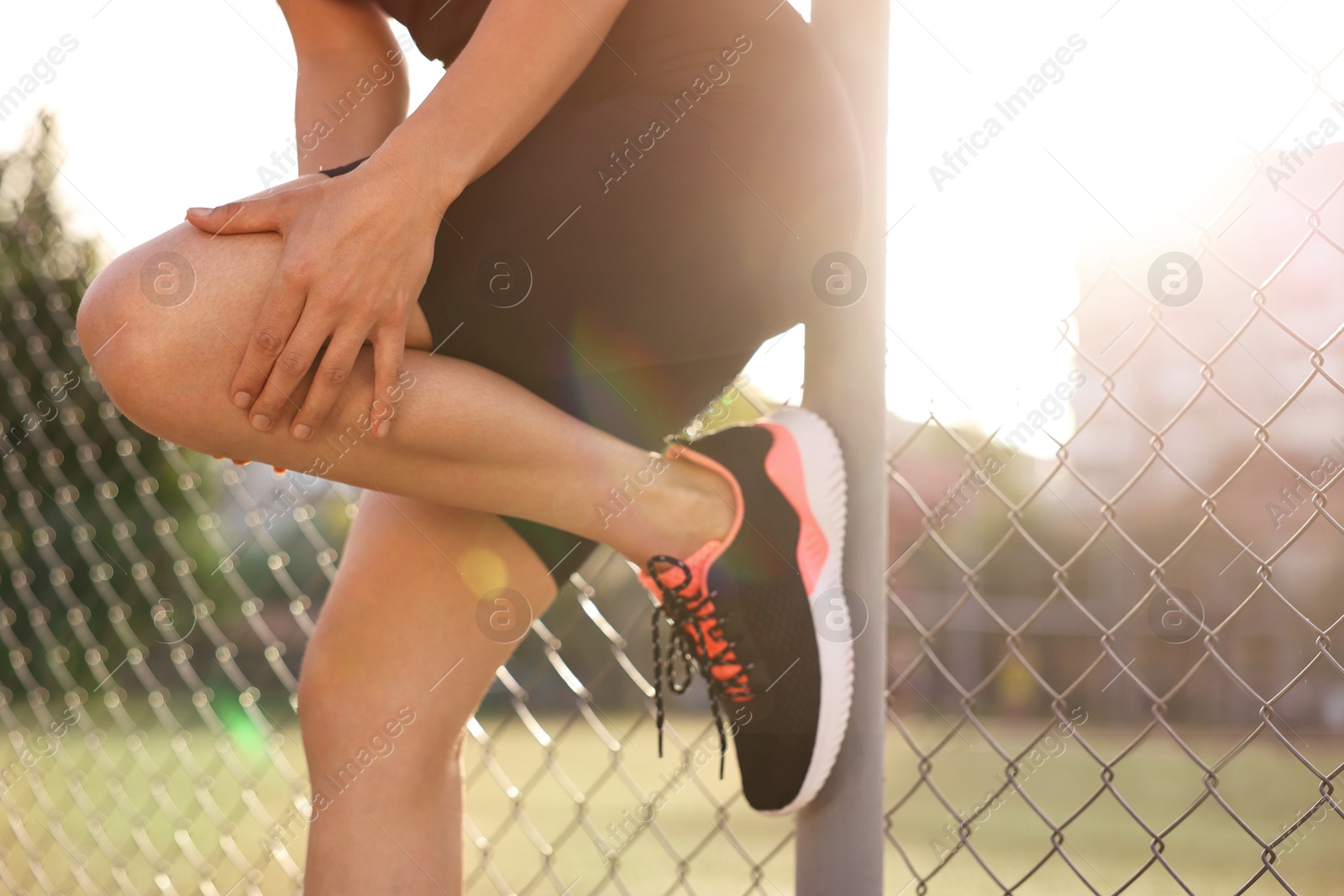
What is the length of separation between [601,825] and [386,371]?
3945 mm

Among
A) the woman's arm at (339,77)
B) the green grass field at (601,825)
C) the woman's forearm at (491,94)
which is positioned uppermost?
the woman's forearm at (491,94)

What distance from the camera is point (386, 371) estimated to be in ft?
2.56

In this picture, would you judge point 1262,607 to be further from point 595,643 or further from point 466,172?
point 466,172

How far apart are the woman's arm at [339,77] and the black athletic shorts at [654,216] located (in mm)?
398

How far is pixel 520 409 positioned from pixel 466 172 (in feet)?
0.72

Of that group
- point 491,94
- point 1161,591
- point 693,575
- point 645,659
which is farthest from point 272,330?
point 645,659

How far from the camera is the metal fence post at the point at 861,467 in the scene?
3.56 ft

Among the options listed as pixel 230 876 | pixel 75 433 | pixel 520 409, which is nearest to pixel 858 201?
pixel 520 409

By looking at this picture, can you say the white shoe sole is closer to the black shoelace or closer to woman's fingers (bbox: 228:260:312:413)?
the black shoelace

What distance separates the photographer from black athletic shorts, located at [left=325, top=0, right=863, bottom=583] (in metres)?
0.86

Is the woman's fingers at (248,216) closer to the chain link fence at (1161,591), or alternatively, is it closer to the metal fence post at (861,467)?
the metal fence post at (861,467)

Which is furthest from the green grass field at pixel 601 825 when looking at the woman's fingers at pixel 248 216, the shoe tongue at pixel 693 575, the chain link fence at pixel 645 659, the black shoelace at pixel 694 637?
the woman's fingers at pixel 248 216

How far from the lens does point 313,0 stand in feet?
3.92

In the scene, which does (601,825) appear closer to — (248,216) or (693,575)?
(693,575)
